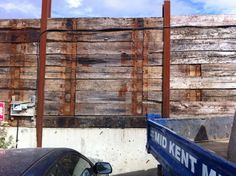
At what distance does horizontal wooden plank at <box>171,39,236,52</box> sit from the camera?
803 centimetres

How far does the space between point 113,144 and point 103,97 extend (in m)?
0.92

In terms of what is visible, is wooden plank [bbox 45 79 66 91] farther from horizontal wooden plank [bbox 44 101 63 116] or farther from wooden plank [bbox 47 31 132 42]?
wooden plank [bbox 47 31 132 42]

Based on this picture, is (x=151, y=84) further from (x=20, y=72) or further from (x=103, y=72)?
(x=20, y=72)

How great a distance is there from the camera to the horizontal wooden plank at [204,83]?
8.02 meters

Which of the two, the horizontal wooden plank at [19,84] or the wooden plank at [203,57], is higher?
the wooden plank at [203,57]

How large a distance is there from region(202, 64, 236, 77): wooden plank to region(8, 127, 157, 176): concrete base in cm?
161

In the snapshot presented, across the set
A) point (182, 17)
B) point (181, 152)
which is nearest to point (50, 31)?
point (182, 17)

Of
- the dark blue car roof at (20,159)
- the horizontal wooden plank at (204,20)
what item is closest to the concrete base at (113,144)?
the horizontal wooden plank at (204,20)

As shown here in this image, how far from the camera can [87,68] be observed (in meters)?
8.34

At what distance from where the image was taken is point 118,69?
827 centimetres

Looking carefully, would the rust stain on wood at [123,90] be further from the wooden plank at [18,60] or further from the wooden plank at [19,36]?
the wooden plank at [19,36]

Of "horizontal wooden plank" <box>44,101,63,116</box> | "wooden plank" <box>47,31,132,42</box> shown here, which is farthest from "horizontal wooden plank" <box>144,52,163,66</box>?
"horizontal wooden plank" <box>44,101,63,116</box>

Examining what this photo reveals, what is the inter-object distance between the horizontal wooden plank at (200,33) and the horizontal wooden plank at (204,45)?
0.08 m

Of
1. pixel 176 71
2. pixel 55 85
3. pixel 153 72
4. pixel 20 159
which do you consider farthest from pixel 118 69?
pixel 20 159
